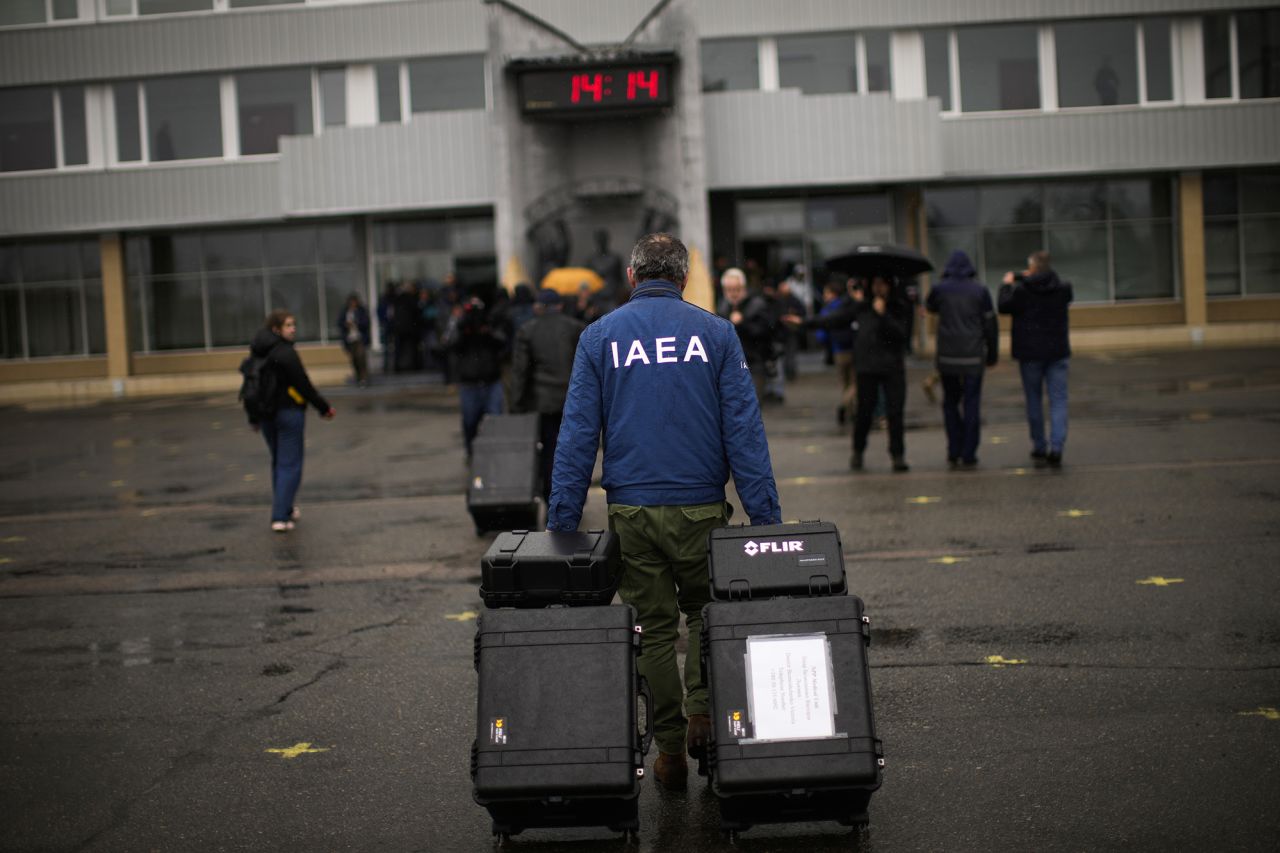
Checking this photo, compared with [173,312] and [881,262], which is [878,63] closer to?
[173,312]

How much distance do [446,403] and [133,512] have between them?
37.3 feet

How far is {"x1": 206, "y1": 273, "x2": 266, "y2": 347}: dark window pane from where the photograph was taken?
34.7m

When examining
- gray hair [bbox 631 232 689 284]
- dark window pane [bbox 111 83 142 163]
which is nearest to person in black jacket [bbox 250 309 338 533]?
gray hair [bbox 631 232 689 284]

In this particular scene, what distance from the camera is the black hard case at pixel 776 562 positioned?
192 inches

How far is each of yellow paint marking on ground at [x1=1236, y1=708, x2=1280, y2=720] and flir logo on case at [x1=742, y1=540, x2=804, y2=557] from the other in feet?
7.28

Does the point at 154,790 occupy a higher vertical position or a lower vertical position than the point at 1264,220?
lower

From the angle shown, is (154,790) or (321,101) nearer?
(154,790)

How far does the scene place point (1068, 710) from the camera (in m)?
6.07

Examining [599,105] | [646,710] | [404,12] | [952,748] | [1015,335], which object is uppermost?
[404,12]

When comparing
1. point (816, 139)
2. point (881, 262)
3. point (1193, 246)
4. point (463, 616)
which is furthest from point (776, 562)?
→ point (1193, 246)

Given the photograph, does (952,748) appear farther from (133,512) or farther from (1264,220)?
(1264,220)

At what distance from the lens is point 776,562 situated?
16.1ft

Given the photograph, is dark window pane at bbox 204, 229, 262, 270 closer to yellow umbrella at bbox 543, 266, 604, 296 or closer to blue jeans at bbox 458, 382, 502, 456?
yellow umbrella at bbox 543, 266, 604, 296

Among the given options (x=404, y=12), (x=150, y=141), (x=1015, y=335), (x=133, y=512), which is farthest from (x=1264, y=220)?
(x=133, y=512)
